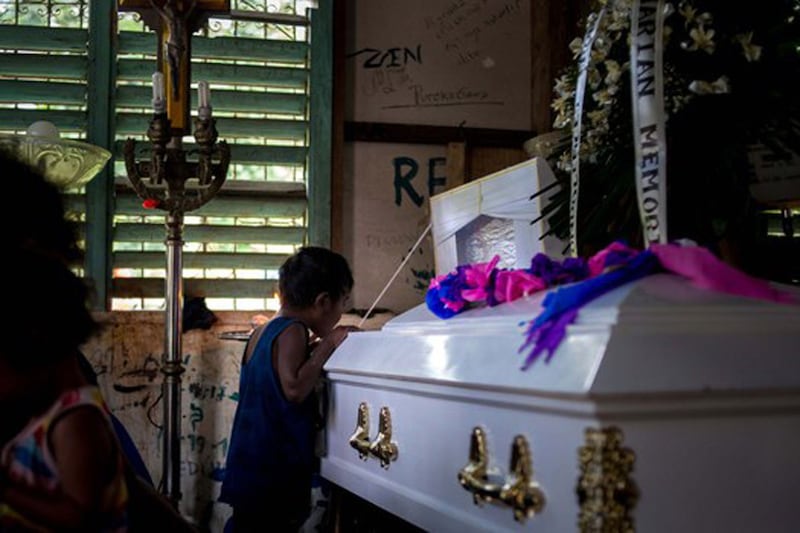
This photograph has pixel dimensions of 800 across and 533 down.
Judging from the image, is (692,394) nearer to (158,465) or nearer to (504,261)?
(504,261)

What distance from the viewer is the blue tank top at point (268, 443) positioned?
266cm

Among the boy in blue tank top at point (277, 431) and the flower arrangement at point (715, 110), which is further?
the boy in blue tank top at point (277, 431)

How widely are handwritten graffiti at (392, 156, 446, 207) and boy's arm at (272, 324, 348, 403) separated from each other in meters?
1.63

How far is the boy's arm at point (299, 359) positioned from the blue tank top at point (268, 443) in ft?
0.10

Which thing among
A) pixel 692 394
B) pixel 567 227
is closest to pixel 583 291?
pixel 692 394

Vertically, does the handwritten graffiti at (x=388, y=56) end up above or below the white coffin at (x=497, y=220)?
above

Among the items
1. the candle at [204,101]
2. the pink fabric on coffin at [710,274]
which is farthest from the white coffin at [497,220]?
the candle at [204,101]

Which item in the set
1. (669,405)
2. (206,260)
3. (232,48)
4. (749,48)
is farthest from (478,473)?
(232,48)

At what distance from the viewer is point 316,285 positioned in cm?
289

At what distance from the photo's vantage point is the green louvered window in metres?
3.97

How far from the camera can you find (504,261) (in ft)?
8.57

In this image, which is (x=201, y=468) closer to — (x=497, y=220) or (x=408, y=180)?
(x=408, y=180)

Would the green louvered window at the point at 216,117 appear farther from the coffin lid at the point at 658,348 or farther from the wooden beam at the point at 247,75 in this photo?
the coffin lid at the point at 658,348

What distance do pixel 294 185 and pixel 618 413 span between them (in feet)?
10.2
